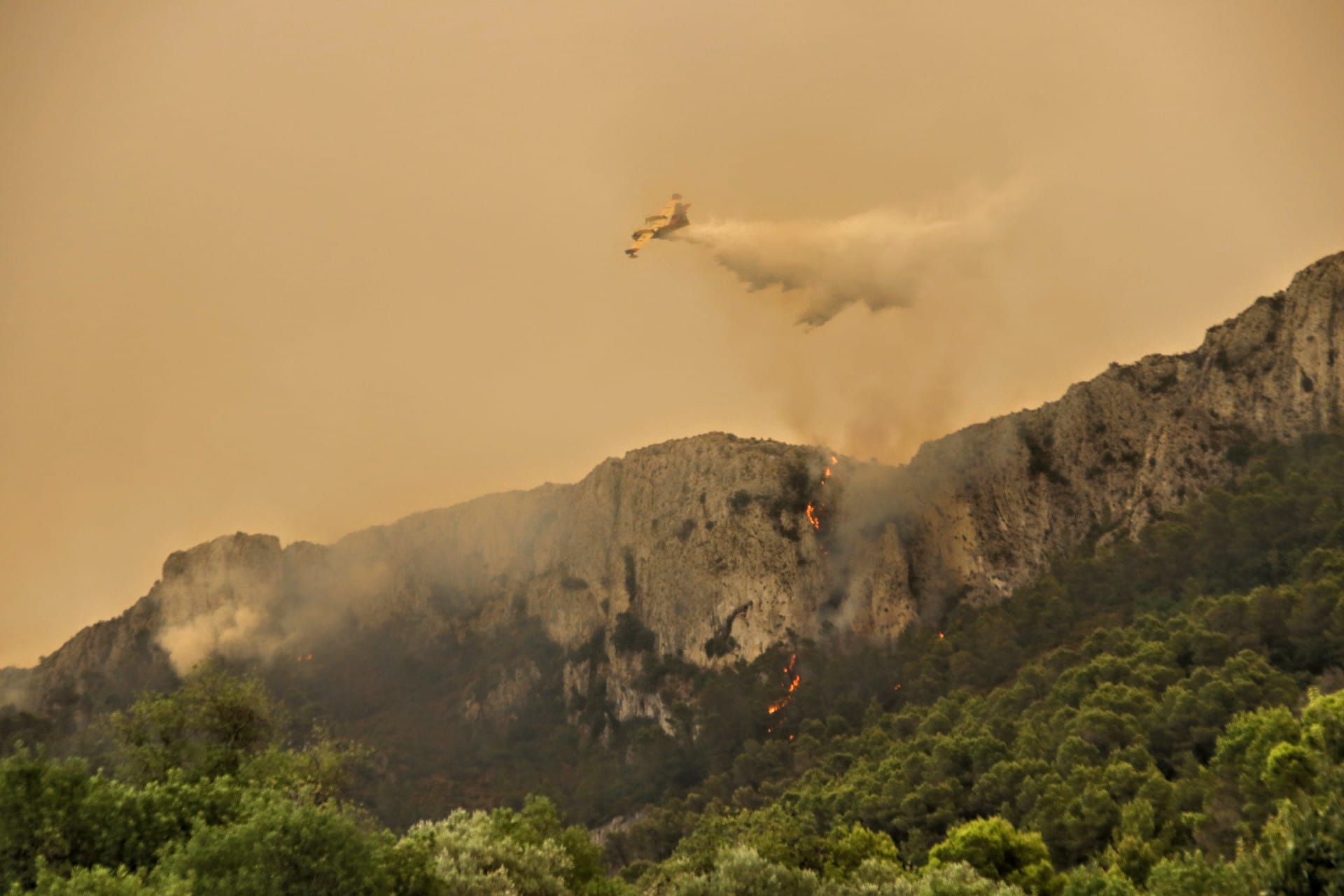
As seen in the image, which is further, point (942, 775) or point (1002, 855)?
point (942, 775)

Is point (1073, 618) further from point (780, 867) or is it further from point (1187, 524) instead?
point (780, 867)

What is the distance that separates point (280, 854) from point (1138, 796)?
61.7 meters

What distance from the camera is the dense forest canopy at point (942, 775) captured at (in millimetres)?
35906

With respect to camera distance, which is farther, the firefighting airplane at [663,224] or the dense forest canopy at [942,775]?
the firefighting airplane at [663,224]

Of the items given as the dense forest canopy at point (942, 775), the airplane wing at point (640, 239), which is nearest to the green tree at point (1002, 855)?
the dense forest canopy at point (942, 775)

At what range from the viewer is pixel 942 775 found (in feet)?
336

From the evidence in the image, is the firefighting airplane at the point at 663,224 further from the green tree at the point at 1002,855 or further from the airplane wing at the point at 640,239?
the green tree at the point at 1002,855

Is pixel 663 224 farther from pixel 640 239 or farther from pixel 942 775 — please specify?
pixel 942 775

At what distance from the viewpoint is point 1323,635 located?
9562 centimetres

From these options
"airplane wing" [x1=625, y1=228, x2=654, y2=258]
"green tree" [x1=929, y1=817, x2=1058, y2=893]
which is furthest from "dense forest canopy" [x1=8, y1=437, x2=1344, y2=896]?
"airplane wing" [x1=625, y1=228, x2=654, y2=258]

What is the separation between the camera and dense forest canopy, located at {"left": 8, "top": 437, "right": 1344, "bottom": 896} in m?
35.9

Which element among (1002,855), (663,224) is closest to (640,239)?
(663,224)

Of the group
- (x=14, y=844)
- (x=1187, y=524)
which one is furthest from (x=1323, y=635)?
(x=14, y=844)

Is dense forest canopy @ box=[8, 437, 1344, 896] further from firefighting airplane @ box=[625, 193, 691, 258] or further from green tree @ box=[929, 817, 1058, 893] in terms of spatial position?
firefighting airplane @ box=[625, 193, 691, 258]
